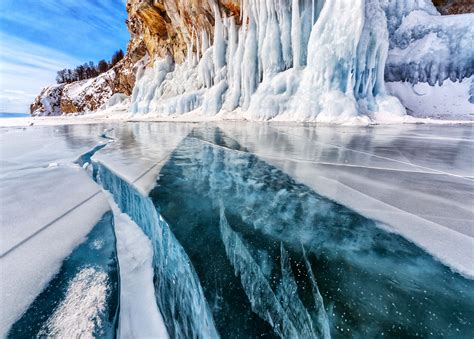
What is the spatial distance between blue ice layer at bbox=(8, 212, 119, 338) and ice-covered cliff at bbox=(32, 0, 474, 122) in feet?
26.8

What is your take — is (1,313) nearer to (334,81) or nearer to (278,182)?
(278,182)

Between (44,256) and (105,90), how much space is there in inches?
1513

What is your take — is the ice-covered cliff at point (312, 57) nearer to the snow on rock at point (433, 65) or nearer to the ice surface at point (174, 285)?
the snow on rock at point (433, 65)

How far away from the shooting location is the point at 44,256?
1.22 m

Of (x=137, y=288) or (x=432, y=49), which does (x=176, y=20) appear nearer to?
(x=432, y=49)

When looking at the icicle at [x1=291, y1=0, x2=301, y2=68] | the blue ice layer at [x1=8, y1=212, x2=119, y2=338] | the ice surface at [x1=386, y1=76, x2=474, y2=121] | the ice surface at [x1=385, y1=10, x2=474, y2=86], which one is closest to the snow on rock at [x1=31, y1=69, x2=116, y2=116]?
the icicle at [x1=291, y1=0, x2=301, y2=68]

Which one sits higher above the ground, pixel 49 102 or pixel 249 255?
pixel 49 102

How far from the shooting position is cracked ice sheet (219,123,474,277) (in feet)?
4.12

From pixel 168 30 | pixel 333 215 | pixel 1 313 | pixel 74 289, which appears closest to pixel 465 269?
pixel 333 215

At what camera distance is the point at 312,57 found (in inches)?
347

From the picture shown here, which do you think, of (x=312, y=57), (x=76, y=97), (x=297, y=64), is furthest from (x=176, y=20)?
(x=76, y=97)

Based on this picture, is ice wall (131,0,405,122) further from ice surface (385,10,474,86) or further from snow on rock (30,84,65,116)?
snow on rock (30,84,65,116)

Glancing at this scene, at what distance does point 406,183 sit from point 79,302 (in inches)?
101

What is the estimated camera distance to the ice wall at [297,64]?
8.02 metres
